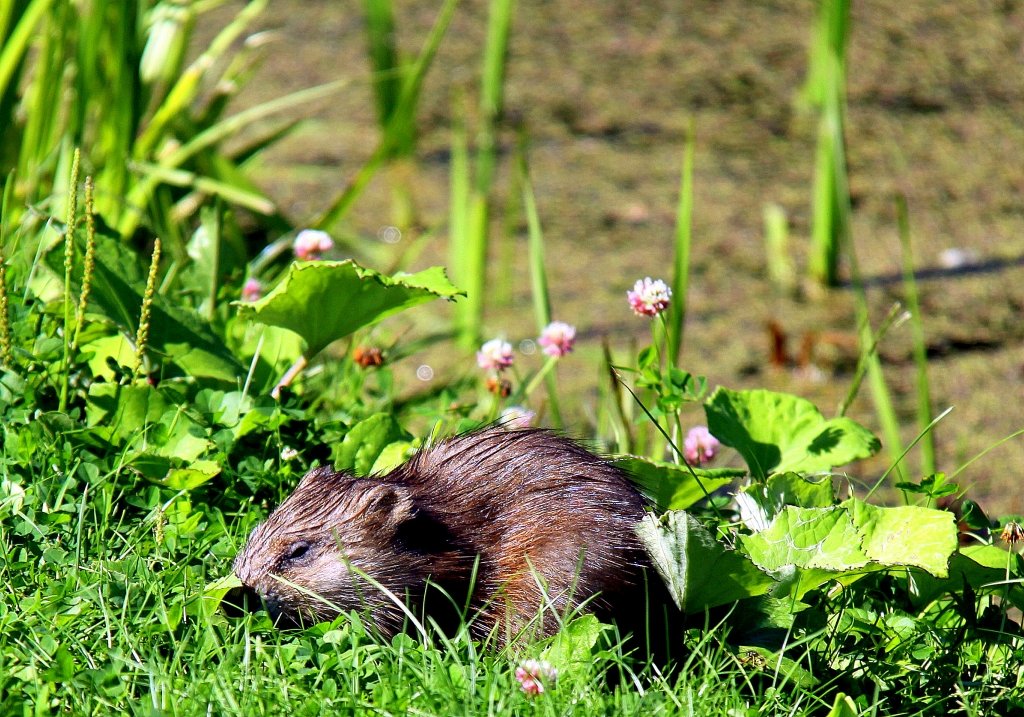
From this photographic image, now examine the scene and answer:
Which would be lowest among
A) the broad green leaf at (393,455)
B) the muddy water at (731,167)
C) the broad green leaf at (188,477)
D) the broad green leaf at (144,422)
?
the muddy water at (731,167)

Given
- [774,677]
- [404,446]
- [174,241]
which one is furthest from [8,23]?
[774,677]

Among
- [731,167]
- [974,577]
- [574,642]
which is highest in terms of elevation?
[574,642]

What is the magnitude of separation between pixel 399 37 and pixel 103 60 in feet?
7.65

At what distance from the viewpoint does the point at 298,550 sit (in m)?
2.26

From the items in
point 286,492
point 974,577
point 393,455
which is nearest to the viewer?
point 974,577

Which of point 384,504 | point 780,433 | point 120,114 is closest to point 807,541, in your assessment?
point 780,433

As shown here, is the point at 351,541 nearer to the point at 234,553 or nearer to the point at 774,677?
the point at 234,553

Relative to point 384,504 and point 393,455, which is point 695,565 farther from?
point 393,455

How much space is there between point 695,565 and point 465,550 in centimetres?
44

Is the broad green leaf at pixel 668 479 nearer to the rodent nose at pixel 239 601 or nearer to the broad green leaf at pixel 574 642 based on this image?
the broad green leaf at pixel 574 642

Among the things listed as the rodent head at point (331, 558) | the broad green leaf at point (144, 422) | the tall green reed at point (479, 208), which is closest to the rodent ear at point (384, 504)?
the rodent head at point (331, 558)

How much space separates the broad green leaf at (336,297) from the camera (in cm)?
255

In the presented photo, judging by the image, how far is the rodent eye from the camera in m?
2.25

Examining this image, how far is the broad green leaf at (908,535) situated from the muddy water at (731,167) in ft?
6.99
